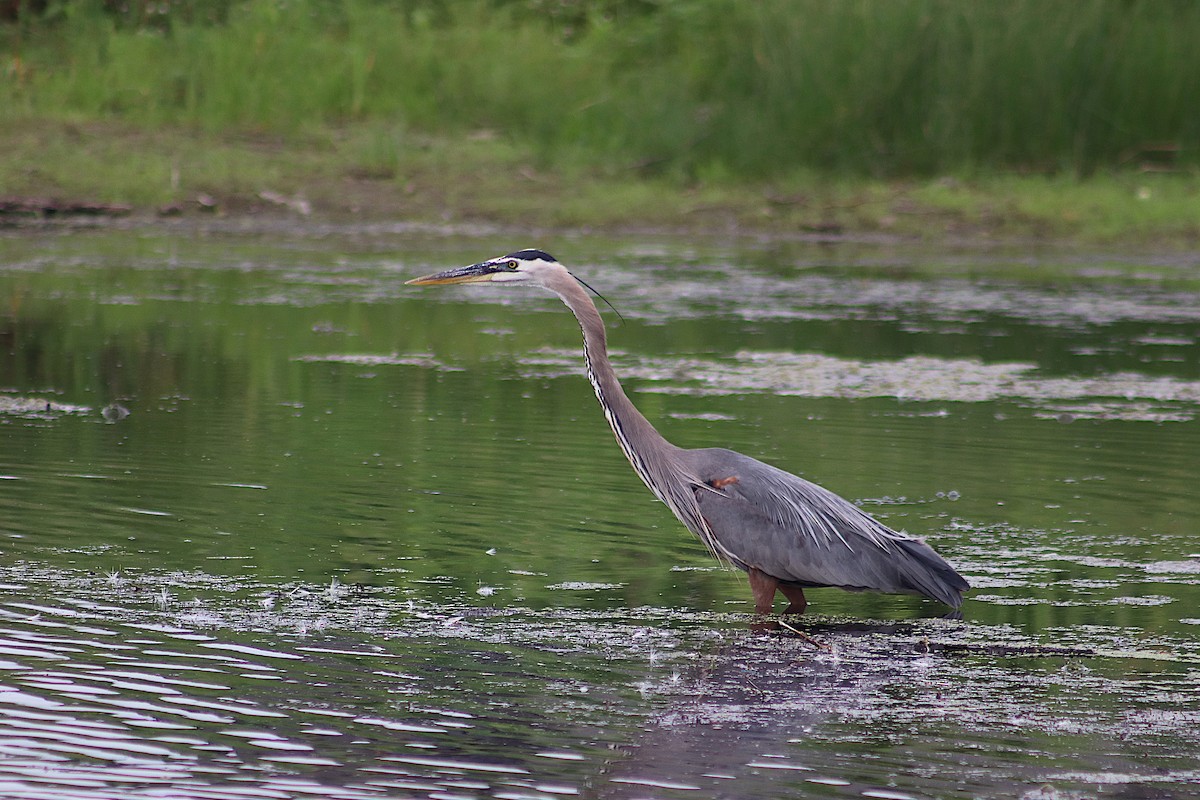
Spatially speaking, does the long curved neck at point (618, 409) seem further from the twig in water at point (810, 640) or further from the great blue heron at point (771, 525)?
the twig in water at point (810, 640)

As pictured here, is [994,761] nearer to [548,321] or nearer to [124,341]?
[124,341]

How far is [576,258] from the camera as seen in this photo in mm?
15156

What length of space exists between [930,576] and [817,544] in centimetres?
38

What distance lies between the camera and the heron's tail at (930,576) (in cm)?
604

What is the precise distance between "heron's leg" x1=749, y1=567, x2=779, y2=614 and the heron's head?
129 centimetres

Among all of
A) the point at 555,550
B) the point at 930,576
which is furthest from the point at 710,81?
the point at 930,576

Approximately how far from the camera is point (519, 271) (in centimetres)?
668

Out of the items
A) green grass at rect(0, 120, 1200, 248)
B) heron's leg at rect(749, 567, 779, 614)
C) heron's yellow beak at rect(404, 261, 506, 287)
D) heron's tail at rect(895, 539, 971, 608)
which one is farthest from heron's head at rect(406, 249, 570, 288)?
green grass at rect(0, 120, 1200, 248)

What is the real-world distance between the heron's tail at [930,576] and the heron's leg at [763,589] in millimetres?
421

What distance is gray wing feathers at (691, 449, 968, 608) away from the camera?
6082 mm

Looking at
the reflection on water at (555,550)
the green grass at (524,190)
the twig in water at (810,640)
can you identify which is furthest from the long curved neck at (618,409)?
the green grass at (524,190)

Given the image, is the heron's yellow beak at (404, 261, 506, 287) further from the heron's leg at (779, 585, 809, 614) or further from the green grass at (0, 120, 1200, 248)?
the green grass at (0, 120, 1200, 248)

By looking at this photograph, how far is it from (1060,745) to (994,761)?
24 cm

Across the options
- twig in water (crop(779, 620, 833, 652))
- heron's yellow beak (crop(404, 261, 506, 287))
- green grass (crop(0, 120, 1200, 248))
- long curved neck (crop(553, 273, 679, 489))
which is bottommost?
twig in water (crop(779, 620, 833, 652))
